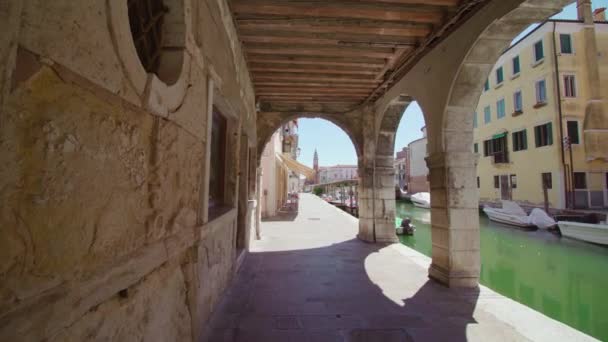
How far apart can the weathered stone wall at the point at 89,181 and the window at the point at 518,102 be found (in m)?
16.4

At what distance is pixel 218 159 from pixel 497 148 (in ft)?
54.9

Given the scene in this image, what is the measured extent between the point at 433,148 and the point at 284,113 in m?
3.50

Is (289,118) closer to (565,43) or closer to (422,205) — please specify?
(565,43)

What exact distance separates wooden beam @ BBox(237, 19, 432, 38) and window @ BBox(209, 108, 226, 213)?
3.94ft

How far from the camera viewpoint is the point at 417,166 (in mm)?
28219

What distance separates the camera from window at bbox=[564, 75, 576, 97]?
37.4 ft

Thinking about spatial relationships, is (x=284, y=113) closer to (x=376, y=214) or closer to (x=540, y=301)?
(x=376, y=214)

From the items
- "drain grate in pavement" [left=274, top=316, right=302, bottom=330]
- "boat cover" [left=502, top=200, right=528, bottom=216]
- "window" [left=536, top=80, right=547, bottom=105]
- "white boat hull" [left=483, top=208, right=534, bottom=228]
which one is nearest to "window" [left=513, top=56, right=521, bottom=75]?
"window" [left=536, top=80, right=547, bottom=105]

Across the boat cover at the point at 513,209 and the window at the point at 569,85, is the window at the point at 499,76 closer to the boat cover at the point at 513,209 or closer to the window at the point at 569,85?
the window at the point at 569,85

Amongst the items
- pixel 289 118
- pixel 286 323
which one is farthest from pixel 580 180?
pixel 286 323

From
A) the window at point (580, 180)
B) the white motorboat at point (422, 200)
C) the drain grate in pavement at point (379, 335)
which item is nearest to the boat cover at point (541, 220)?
the window at point (580, 180)

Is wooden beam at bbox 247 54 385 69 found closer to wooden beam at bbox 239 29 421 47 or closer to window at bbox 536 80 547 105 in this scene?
wooden beam at bbox 239 29 421 47

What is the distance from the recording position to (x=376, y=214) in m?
5.69

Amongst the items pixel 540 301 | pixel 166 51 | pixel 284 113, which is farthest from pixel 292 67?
pixel 540 301
